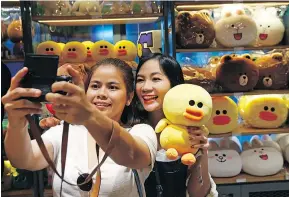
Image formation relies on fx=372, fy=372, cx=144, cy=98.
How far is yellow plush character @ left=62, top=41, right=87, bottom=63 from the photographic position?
9.14 feet

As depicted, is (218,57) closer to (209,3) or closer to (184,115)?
(209,3)

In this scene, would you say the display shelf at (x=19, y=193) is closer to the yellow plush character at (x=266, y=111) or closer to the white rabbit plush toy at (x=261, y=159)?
the white rabbit plush toy at (x=261, y=159)

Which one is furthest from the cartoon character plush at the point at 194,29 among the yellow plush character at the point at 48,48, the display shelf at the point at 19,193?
the display shelf at the point at 19,193

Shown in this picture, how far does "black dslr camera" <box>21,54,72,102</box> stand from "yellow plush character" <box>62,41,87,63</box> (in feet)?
6.65

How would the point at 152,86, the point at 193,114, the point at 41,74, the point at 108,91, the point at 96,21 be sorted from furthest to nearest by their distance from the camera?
the point at 96,21 → the point at 152,86 → the point at 193,114 → the point at 108,91 → the point at 41,74

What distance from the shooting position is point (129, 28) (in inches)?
119

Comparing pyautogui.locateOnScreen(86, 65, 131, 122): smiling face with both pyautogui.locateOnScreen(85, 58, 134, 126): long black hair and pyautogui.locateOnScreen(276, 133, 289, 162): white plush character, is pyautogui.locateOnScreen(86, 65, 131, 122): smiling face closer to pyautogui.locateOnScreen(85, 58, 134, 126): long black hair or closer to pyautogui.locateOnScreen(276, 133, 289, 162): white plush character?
pyautogui.locateOnScreen(85, 58, 134, 126): long black hair

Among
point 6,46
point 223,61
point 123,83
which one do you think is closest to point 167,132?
point 123,83

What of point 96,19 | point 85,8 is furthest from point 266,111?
point 85,8

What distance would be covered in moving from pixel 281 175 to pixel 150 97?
183 cm

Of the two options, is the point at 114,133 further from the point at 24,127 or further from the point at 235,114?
the point at 235,114

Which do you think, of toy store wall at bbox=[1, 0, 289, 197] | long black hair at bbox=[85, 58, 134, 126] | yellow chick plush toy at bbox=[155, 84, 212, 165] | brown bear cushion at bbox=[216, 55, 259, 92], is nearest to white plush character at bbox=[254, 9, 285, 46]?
toy store wall at bbox=[1, 0, 289, 197]

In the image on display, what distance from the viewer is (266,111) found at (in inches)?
110

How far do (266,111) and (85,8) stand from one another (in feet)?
5.12
